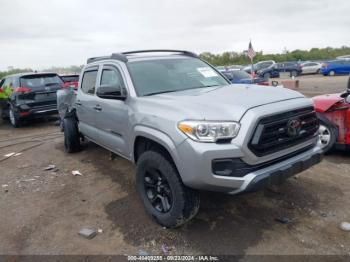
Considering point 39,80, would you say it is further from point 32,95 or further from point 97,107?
point 97,107

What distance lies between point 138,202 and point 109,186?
843mm

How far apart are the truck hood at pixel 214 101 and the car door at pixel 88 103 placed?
1695 millimetres

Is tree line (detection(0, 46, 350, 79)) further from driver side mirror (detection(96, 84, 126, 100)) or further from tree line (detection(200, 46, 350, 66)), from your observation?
driver side mirror (detection(96, 84, 126, 100))

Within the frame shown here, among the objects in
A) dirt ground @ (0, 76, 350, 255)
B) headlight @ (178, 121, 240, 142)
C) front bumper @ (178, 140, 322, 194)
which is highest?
headlight @ (178, 121, 240, 142)

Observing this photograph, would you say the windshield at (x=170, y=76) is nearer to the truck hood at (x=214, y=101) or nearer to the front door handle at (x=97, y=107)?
the truck hood at (x=214, y=101)

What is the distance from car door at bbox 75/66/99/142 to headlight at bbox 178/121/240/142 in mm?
2552

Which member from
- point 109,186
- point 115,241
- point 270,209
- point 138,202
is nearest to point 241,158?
point 270,209

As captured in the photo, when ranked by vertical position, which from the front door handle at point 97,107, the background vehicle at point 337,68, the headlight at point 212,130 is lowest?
the headlight at point 212,130

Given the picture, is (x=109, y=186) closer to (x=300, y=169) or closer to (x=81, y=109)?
(x=81, y=109)

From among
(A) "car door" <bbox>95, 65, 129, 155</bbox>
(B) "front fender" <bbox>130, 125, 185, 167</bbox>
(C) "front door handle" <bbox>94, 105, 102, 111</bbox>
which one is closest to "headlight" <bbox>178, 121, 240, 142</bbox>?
(B) "front fender" <bbox>130, 125, 185, 167</bbox>

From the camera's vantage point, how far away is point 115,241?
3.35m

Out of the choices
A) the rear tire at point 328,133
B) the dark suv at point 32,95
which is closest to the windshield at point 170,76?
the rear tire at point 328,133

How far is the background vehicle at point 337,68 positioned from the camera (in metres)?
27.0

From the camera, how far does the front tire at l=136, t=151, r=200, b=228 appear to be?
314cm
